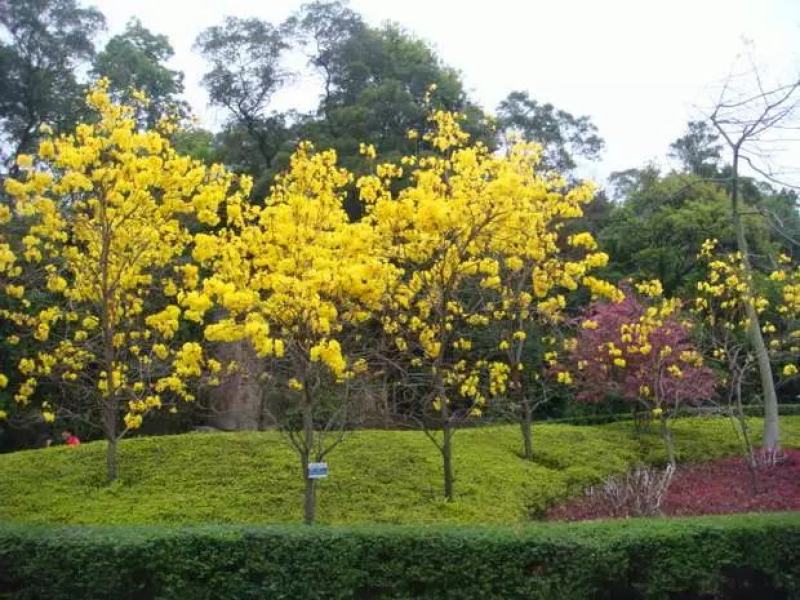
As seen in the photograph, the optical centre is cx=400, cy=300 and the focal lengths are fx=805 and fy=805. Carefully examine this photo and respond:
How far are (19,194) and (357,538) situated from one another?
4905 millimetres

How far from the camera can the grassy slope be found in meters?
8.00

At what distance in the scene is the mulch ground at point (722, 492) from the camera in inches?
364

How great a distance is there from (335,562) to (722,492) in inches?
286

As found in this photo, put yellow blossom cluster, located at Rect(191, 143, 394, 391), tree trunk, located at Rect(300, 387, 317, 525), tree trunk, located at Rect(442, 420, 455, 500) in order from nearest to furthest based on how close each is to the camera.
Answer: yellow blossom cluster, located at Rect(191, 143, 394, 391)
tree trunk, located at Rect(300, 387, 317, 525)
tree trunk, located at Rect(442, 420, 455, 500)

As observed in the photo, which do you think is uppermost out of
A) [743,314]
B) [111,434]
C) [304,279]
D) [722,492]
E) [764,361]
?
[743,314]

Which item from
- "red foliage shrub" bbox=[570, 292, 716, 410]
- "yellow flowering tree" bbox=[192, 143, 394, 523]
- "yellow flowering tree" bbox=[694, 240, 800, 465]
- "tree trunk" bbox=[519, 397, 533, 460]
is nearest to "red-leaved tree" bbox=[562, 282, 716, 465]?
"red foliage shrub" bbox=[570, 292, 716, 410]

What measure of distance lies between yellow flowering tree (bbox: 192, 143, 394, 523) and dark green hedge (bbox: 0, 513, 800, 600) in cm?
140

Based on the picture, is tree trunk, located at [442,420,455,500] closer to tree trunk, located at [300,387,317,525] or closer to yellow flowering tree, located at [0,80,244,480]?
tree trunk, located at [300,387,317,525]

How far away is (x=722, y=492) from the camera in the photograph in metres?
10.6

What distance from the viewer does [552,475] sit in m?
10.5

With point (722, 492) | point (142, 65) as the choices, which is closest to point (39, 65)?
point (142, 65)

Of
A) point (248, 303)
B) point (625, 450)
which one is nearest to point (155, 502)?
point (248, 303)

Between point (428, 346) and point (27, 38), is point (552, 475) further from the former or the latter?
point (27, 38)

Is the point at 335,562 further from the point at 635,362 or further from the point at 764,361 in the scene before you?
the point at 764,361
